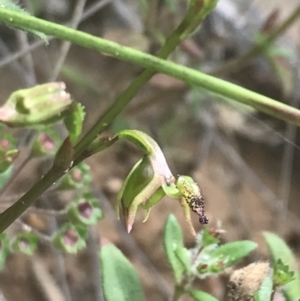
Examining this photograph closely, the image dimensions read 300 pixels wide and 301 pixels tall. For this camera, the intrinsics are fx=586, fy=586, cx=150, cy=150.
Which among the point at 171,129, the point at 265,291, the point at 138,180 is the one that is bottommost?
the point at 171,129

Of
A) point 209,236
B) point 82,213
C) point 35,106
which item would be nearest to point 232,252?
point 209,236

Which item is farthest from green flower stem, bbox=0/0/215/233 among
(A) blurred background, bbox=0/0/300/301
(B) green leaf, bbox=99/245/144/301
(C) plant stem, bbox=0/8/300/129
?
(A) blurred background, bbox=0/0/300/301

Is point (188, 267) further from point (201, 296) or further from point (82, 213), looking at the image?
point (82, 213)

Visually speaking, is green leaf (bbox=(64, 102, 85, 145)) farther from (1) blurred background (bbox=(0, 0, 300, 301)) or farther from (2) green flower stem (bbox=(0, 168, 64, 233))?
(1) blurred background (bbox=(0, 0, 300, 301))

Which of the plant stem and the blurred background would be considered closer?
the plant stem

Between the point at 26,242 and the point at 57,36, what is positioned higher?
the point at 57,36

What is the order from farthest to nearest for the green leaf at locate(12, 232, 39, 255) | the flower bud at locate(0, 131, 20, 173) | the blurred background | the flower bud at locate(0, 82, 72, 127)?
1. the blurred background
2. the green leaf at locate(12, 232, 39, 255)
3. the flower bud at locate(0, 131, 20, 173)
4. the flower bud at locate(0, 82, 72, 127)
